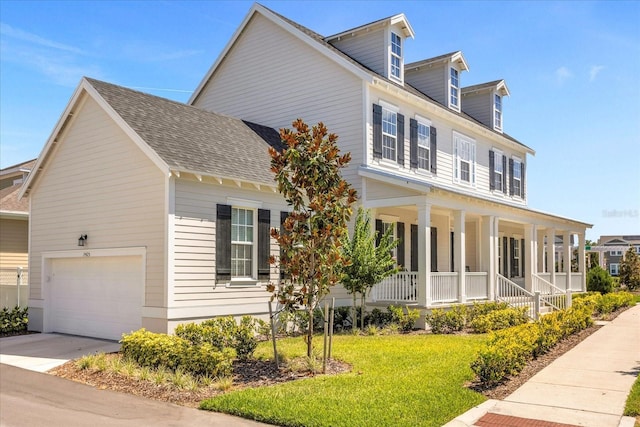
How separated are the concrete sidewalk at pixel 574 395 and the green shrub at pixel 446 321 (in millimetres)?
3257

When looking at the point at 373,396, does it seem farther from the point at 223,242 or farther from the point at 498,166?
the point at 498,166

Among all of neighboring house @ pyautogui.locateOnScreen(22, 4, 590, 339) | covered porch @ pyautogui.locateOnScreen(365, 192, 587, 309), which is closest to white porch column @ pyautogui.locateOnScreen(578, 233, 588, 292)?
covered porch @ pyautogui.locateOnScreen(365, 192, 587, 309)

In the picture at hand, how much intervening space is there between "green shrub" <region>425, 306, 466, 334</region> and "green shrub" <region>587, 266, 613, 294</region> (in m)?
17.3

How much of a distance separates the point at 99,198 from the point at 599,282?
25.3 meters

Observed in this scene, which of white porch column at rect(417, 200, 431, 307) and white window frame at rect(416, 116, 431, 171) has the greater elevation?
white window frame at rect(416, 116, 431, 171)

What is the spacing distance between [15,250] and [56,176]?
7.21 meters

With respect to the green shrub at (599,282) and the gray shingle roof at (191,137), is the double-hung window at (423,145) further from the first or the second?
the green shrub at (599,282)

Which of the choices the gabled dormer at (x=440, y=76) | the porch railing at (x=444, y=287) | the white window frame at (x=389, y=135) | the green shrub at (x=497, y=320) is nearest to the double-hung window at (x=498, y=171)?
the gabled dormer at (x=440, y=76)

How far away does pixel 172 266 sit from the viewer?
1357 cm

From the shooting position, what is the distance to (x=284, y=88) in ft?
67.9

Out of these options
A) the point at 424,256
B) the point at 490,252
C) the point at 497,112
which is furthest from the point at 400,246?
the point at 497,112

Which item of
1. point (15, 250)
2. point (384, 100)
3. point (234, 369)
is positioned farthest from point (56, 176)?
point (384, 100)

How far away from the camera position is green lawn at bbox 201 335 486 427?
7801mm

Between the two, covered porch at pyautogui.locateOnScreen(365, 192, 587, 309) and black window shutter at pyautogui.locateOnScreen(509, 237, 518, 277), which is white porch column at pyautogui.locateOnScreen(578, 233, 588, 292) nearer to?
covered porch at pyautogui.locateOnScreen(365, 192, 587, 309)
